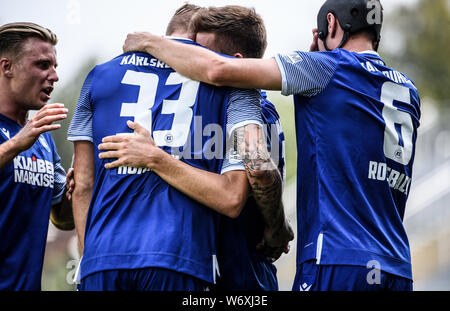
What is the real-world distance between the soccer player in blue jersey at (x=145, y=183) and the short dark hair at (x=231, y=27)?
456 mm

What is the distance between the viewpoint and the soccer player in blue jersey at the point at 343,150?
11.1 ft

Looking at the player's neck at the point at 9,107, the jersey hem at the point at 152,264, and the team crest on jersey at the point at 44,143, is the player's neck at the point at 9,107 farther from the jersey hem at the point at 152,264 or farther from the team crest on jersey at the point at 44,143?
the jersey hem at the point at 152,264

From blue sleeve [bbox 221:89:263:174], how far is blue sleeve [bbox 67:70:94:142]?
33.2 inches

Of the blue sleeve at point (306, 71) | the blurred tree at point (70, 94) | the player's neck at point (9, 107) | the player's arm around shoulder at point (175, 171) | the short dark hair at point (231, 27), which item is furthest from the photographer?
the blurred tree at point (70, 94)

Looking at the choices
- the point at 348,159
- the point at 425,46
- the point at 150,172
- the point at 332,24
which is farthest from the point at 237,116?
the point at 425,46

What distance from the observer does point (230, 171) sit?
3412 millimetres

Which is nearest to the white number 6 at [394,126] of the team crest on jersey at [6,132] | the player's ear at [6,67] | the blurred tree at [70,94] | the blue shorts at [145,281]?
the blue shorts at [145,281]

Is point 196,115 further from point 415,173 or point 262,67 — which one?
point 415,173

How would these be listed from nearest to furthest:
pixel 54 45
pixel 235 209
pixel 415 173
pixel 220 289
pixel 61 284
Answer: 1. pixel 235 209
2. pixel 220 289
3. pixel 54 45
4. pixel 61 284
5. pixel 415 173

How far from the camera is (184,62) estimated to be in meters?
3.44

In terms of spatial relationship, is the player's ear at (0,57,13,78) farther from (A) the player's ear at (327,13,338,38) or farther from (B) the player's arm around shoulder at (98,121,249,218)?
(A) the player's ear at (327,13,338,38)

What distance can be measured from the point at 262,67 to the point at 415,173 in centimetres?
1181

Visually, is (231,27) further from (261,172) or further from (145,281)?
(145,281)
